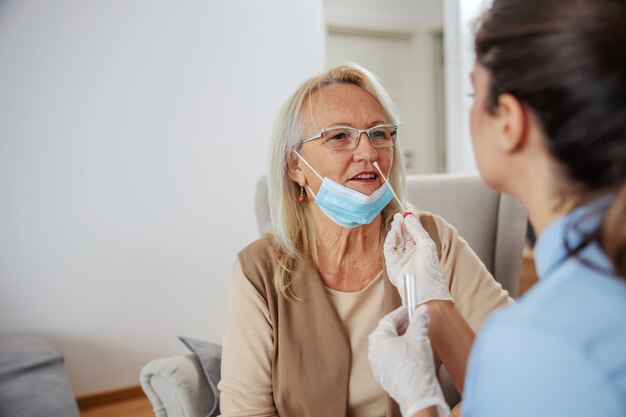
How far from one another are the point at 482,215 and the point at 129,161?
5.16 ft

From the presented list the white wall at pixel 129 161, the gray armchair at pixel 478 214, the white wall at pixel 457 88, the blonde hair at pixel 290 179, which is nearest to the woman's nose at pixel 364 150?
the blonde hair at pixel 290 179

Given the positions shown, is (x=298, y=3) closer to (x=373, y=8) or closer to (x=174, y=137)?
(x=174, y=137)

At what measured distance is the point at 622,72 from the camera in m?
0.58

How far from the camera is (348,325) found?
1.44m

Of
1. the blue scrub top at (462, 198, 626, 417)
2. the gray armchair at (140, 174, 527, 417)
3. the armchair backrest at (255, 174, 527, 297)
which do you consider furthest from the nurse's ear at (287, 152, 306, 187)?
the blue scrub top at (462, 198, 626, 417)

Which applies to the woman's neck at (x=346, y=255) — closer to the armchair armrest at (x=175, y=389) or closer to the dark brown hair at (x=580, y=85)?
the armchair armrest at (x=175, y=389)

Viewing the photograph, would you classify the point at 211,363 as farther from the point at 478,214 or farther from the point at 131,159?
the point at 131,159

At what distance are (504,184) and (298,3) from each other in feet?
8.32

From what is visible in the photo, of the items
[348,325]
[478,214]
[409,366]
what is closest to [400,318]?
[409,366]

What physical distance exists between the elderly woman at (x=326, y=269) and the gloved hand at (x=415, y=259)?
5 cm

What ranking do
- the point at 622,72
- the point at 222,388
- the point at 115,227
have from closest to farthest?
the point at 622,72 → the point at 222,388 → the point at 115,227

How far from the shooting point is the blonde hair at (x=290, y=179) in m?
1.53

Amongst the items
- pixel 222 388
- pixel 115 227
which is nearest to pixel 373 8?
pixel 115 227

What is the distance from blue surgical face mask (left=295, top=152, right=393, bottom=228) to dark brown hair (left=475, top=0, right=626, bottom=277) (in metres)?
0.81
